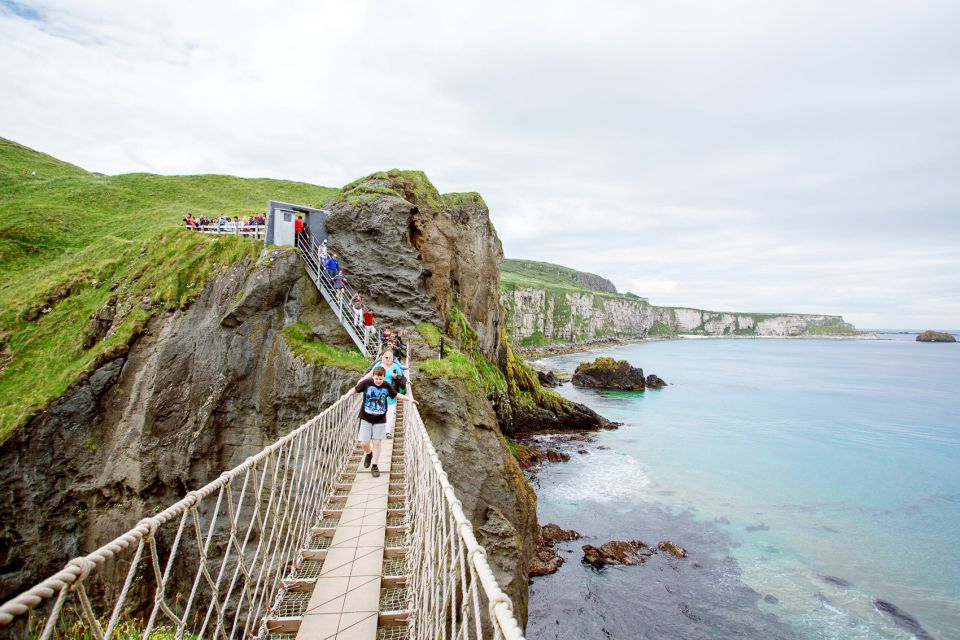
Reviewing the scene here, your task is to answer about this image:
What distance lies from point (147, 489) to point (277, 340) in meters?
5.24

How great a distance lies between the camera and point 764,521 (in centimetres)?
2225

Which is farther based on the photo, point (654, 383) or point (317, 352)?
point (654, 383)

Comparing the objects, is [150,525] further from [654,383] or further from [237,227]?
[654,383]

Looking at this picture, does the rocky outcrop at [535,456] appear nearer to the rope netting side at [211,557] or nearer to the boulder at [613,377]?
the rope netting side at [211,557]

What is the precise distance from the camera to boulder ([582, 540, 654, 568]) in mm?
17391

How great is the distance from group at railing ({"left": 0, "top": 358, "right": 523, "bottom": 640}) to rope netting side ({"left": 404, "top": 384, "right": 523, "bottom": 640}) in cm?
1

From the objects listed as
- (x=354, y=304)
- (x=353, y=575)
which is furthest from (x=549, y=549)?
(x=353, y=575)

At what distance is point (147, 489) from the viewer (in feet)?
40.5

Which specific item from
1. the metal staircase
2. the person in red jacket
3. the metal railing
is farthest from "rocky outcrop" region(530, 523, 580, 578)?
the metal railing

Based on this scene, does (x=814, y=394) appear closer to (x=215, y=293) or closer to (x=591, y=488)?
(x=591, y=488)

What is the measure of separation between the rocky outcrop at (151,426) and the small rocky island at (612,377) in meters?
48.6

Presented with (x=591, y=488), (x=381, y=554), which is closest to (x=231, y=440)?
(x=381, y=554)

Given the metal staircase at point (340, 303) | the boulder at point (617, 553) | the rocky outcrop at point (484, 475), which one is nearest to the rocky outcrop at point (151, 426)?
the metal staircase at point (340, 303)

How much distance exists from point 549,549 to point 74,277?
21020 millimetres
